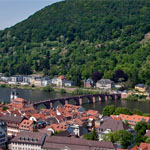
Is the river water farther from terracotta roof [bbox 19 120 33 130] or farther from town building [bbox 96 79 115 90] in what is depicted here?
terracotta roof [bbox 19 120 33 130]

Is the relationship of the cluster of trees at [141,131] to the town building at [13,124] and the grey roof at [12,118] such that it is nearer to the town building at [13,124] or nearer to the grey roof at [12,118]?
the town building at [13,124]

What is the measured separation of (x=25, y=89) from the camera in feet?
339

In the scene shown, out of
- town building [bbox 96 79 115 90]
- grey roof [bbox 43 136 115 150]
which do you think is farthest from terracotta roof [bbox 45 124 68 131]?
town building [bbox 96 79 115 90]

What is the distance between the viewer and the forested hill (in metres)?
115

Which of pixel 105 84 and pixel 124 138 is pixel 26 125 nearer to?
pixel 124 138

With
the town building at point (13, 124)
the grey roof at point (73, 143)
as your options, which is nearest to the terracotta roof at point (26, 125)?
the town building at point (13, 124)

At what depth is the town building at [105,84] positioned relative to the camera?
328ft

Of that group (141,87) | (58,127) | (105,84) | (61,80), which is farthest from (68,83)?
(58,127)

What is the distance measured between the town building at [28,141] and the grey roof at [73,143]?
0.87 metres

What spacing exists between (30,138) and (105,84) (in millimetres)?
61567

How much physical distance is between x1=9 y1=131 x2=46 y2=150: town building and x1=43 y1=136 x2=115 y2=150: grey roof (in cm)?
87

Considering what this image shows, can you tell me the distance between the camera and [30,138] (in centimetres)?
4034

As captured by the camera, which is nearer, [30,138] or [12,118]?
[30,138]

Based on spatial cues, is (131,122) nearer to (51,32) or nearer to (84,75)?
(84,75)
